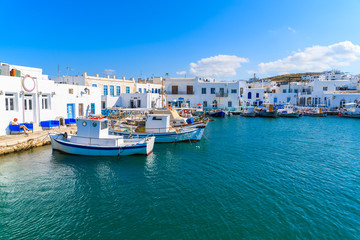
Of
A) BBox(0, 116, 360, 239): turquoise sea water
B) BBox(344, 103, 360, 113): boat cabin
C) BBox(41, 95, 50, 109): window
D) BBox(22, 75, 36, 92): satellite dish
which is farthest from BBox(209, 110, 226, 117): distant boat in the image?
BBox(22, 75, 36, 92): satellite dish

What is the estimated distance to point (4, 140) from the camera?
53.2 feet

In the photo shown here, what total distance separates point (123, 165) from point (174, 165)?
11.3 feet

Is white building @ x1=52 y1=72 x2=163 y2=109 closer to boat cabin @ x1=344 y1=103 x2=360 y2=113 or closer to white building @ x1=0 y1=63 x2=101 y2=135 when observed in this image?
white building @ x1=0 y1=63 x2=101 y2=135

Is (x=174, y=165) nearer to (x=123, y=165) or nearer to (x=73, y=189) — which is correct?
(x=123, y=165)

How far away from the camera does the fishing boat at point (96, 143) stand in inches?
634

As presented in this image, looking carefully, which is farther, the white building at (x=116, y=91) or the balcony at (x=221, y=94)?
the balcony at (x=221, y=94)

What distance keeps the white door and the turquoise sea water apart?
457cm

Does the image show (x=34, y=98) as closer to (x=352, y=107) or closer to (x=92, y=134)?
(x=92, y=134)

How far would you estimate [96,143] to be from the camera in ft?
54.2

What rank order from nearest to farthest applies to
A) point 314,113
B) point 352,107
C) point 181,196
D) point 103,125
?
point 181,196, point 103,125, point 314,113, point 352,107

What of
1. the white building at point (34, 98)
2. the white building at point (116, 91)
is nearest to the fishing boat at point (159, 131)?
the white building at point (34, 98)

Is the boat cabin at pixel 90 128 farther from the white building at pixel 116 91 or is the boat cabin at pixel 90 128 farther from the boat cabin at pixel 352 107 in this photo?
the boat cabin at pixel 352 107

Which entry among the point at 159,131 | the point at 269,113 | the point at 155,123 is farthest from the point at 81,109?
the point at 269,113

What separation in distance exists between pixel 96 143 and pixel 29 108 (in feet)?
28.4
